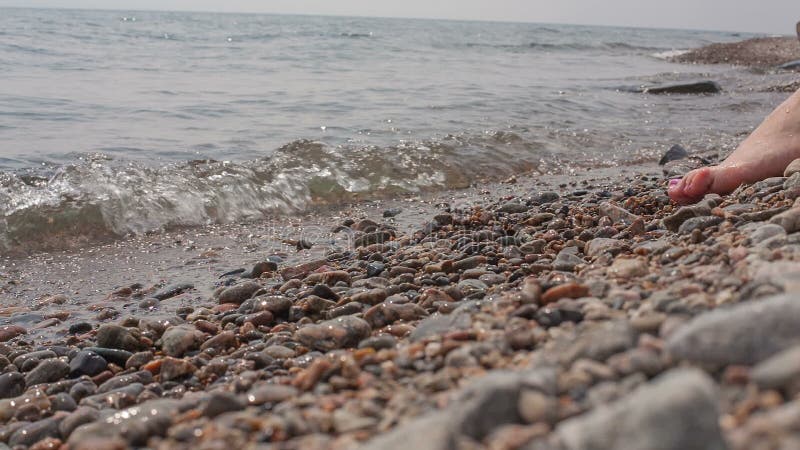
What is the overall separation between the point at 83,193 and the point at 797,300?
17.4 feet

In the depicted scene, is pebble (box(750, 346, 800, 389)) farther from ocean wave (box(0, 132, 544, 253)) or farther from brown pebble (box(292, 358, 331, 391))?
ocean wave (box(0, 132, 544, 253))

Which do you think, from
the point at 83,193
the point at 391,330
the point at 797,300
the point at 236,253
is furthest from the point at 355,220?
the point at 797,300

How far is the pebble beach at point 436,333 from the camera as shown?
1.20 metres

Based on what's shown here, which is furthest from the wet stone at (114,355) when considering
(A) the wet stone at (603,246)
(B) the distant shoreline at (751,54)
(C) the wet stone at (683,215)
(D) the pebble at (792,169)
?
(B) the distant shoreline at (751,54)

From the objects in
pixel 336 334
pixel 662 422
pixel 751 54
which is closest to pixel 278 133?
pixel 336 334

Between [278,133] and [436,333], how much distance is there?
6246 mm

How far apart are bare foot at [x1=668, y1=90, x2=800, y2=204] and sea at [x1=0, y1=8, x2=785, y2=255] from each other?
113 inches

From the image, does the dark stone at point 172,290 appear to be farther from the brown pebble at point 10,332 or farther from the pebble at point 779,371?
the pebble at point 779,371

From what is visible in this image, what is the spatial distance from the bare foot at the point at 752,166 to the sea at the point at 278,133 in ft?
9.44

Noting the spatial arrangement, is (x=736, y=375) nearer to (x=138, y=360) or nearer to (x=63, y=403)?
(x=63, y=403)

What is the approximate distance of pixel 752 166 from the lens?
3.88m

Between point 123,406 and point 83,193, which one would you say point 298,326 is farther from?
point 83,193

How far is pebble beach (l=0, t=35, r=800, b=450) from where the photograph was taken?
1.20m

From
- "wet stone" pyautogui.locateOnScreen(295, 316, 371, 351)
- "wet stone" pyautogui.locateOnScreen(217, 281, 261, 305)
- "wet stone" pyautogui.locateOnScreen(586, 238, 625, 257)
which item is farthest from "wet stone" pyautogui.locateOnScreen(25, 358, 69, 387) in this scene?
"wet stone" pyautogui.locateOnScreen(586, 238, 625, 257)
